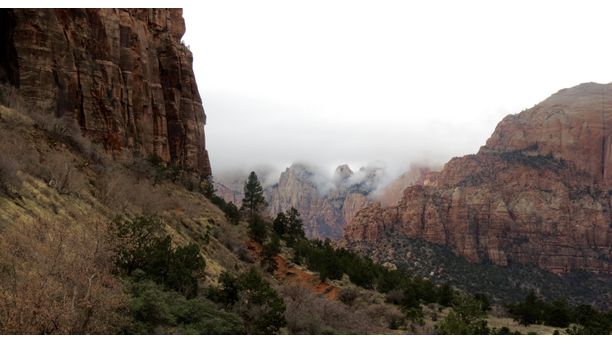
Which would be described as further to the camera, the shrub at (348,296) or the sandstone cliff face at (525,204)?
the sandstone cliff face at (525,204)

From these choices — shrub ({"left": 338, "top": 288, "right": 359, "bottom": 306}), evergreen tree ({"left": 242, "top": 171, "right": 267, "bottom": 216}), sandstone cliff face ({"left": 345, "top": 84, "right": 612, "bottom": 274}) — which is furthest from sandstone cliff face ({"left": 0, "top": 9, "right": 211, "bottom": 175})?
sandstone cliff face ({"left": 345, "top": 84, "right": 612, "bottom": 274})

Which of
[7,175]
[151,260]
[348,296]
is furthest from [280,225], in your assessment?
[7,175]

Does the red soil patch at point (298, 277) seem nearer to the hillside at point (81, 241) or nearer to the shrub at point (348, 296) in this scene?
the hillside at point (81, 241)

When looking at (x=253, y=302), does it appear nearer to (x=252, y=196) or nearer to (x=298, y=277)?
(x=298, y=277)

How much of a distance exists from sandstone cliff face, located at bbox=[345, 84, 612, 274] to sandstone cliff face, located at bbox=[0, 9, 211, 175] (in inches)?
2900

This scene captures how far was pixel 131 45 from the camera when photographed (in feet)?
193

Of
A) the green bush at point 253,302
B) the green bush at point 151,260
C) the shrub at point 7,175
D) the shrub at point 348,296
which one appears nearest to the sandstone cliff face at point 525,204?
the shrub at point 348,296

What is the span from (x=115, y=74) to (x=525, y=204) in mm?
132242

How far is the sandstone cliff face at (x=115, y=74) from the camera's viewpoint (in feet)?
151

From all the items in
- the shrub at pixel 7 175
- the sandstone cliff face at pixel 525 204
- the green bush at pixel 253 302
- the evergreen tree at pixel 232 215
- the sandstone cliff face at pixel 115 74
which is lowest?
the sandstone cliff face at pixel 525 204

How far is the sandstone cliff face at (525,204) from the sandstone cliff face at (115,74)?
242ft

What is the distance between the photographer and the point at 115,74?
5462cm

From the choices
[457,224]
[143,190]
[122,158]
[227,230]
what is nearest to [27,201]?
[143,190]

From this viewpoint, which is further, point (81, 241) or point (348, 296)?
point (348, 296)
